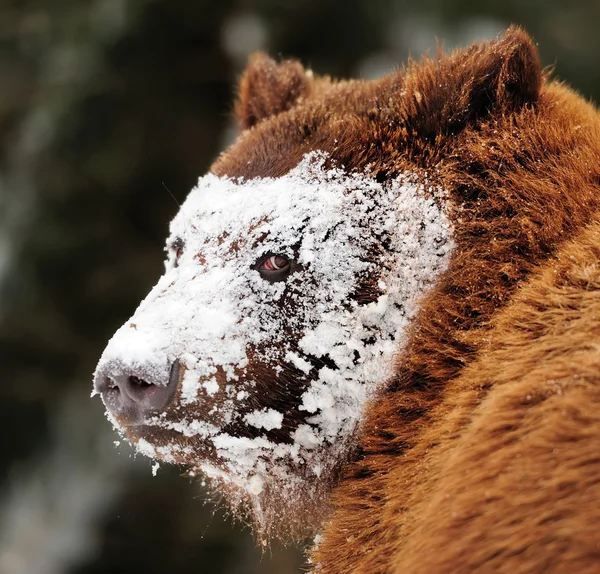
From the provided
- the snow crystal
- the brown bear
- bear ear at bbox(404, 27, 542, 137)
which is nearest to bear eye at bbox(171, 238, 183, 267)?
the brown bear

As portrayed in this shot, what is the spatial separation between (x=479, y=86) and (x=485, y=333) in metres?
0.54

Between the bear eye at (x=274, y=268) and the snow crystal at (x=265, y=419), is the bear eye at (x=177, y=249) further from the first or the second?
the snow crystal at (x=265, y=419)

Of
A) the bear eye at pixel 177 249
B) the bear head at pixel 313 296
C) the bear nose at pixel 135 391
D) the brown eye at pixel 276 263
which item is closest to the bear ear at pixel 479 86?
the bear head at pixel 313 296

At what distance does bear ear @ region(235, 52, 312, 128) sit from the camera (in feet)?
5.93

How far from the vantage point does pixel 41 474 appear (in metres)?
3.61

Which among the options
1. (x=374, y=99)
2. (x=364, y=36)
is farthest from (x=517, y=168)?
(x=364, y=36)

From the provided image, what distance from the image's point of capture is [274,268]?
4.45 feet

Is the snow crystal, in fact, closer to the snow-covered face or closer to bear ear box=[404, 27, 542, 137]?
the snow-covered face

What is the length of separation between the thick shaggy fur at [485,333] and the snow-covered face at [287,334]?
0.06m

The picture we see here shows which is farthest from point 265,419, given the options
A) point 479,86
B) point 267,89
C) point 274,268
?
point 267,89

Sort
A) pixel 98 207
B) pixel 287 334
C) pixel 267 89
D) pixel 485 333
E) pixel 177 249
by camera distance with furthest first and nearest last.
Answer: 1. pixel 98 207
2. pixel 267 89
3. pixel 177 249
4. pixel 287 334
5. pixel 485 333

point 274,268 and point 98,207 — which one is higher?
point 98,207

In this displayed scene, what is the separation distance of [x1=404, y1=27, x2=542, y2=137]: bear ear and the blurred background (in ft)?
7.35

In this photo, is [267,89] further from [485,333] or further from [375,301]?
[485,333]
